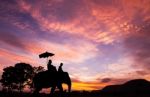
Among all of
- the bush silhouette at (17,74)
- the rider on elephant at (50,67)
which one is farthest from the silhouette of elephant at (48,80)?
the bush silhouette at (17,74)

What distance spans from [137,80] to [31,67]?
403 ft

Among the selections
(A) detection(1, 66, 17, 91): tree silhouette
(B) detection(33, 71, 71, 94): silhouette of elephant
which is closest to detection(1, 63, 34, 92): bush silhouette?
(A) detection(1, 66, 17, 91): tree silhouette

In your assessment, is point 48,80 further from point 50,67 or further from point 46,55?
point 46,55

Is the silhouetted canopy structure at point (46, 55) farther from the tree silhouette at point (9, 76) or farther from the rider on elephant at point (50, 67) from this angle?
the tree silhouette at point (9, 76)

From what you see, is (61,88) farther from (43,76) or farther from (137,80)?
(137,80)

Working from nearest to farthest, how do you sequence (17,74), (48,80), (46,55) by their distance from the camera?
(46,55), (48,80), (17,74)

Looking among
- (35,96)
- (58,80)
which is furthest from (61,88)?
(35,96)

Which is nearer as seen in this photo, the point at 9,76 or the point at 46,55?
the point at 46,55

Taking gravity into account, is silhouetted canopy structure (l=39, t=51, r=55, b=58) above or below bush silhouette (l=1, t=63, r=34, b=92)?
below

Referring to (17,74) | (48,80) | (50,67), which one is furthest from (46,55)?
(17,74)

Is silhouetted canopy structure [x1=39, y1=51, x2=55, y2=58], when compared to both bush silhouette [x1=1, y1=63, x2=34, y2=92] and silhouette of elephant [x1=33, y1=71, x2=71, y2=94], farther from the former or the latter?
bush silhouette [x1=1, y1=63, x2=34, y2=92]

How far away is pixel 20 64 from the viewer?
79.1 metres

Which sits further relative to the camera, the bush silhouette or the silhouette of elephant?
the bush silhouette

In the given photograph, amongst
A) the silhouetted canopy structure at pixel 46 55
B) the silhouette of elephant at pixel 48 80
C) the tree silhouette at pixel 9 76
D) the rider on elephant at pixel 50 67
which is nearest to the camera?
the rider on elephant at pixel 50 67
